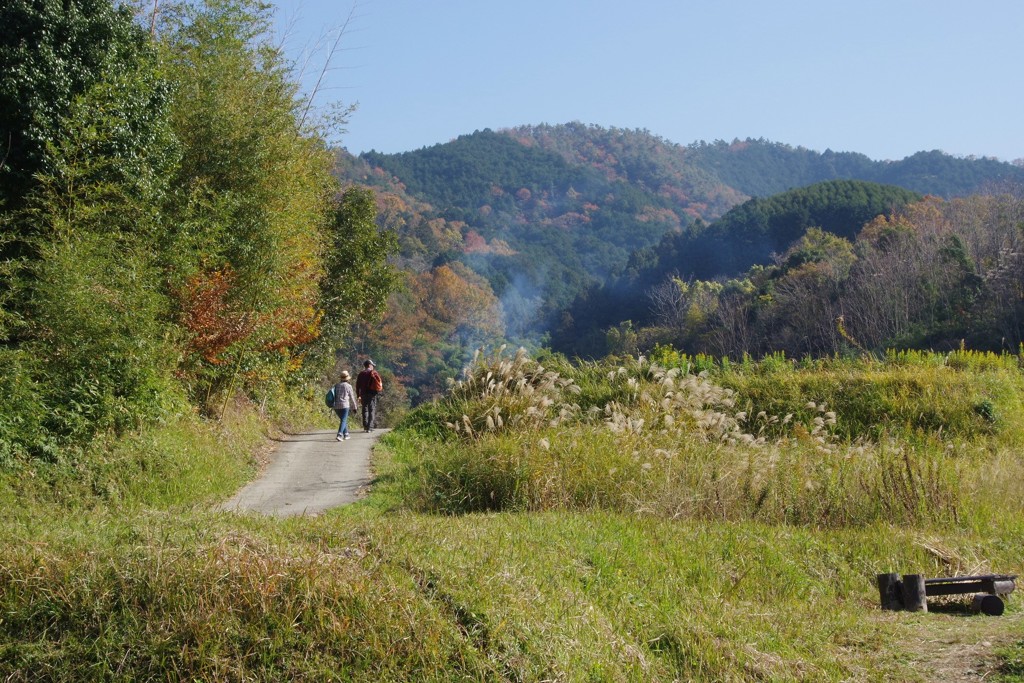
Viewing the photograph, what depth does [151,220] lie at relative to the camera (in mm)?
15672

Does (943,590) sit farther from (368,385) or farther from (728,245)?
(728,245)

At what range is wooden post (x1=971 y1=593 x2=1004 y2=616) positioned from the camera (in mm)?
7602

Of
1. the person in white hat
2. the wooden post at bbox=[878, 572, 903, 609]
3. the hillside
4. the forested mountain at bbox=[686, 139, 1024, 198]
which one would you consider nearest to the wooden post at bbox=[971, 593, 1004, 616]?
the wooden post at bbox=[878, 572, 903, 609]

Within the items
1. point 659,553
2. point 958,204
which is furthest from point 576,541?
point 958,204

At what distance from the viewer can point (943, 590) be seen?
306 inches

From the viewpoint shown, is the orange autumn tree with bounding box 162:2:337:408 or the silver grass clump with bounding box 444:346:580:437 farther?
the orange autumn tree with bounding box 162:2:337:408

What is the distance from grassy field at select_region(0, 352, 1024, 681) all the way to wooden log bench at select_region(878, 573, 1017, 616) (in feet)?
0.64

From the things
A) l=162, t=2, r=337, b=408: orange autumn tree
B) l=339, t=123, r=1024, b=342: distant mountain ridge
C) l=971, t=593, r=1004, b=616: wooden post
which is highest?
l=339, t=123, r=1024, b=342: distant mountain ridge

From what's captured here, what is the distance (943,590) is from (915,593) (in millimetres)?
244

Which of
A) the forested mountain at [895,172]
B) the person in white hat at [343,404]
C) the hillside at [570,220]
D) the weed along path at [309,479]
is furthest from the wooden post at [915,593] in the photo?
the forested mountain at [895,172]

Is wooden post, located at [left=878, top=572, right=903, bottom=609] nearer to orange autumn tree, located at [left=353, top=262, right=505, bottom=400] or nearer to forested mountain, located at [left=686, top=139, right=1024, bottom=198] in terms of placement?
orange autumn tree, located at [left=353, top=262, right=505, bottom=400]

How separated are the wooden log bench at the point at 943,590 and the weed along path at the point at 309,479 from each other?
5949 millimetres

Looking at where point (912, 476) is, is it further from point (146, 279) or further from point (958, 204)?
point (958, 204)

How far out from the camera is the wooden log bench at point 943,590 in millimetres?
7677
